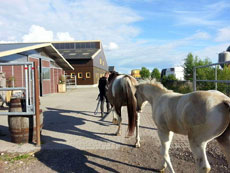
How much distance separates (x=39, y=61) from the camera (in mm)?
15750

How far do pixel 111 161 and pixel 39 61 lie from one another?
14.6 metres

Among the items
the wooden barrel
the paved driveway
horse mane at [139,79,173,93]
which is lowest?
the paved driveway

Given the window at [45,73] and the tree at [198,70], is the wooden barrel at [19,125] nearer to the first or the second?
the tree at [198,70]

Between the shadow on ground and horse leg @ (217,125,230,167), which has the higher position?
horse leg @ (217,125,230,167)

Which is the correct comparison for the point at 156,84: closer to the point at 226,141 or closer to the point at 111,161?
the point at 226,141

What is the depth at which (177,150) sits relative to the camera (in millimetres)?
3932

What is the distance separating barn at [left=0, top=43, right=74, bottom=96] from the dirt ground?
7.75 meters

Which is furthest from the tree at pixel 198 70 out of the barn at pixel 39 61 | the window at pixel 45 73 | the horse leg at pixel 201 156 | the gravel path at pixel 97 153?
the window at pixel 45 73

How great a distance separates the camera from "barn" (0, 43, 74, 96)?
471 inches

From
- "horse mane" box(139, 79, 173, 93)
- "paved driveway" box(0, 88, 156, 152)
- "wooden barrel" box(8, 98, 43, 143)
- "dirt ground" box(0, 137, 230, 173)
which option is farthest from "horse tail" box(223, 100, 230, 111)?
"wooden barrel" box(8, 98, 43, 143)

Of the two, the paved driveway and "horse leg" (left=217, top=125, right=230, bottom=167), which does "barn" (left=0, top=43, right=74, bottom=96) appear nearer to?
the paved driveway

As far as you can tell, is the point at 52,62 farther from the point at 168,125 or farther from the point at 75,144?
the point at 168,125

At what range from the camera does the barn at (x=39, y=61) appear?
11969 millimetres

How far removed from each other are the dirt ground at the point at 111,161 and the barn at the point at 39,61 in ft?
25.4
